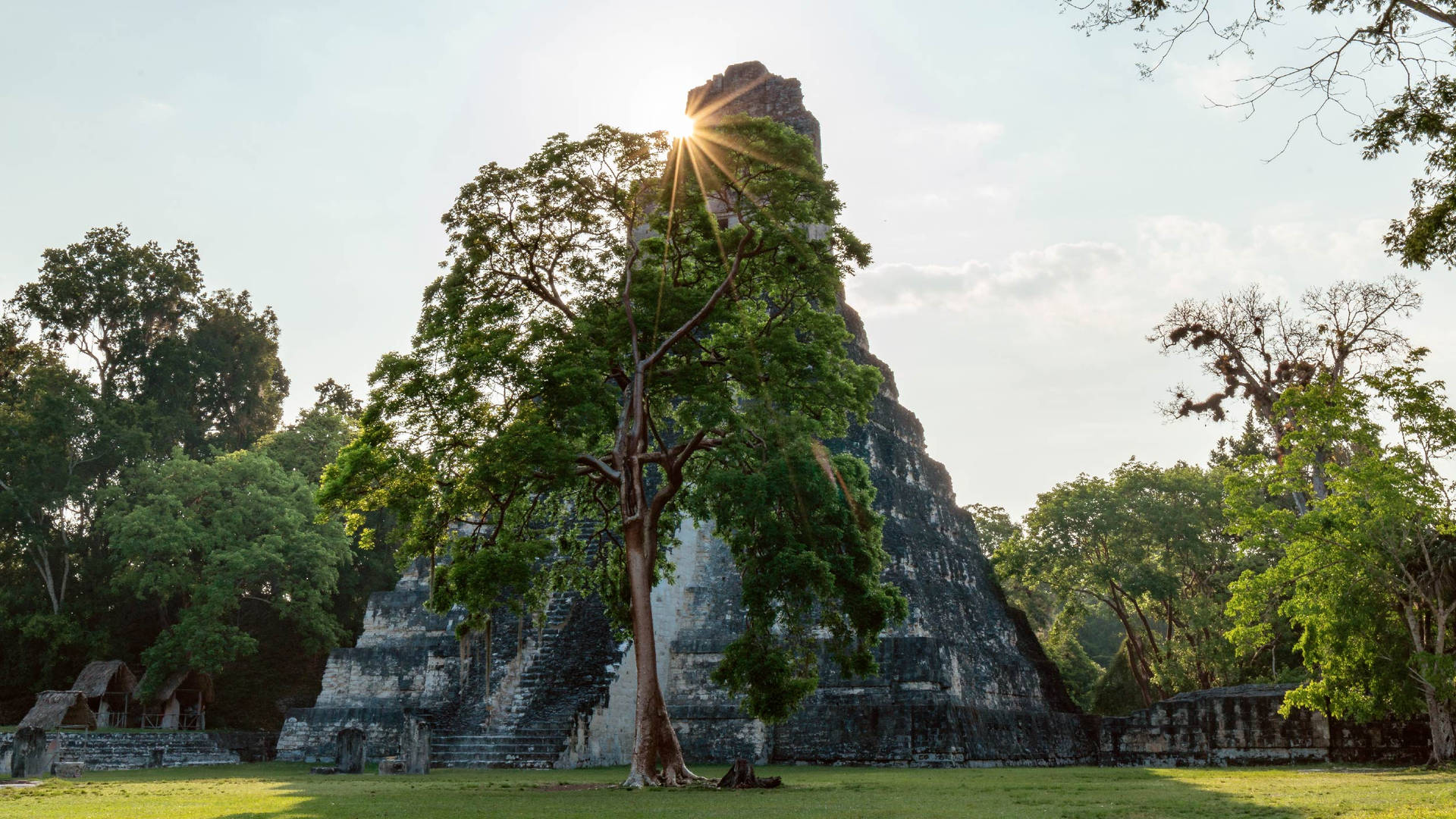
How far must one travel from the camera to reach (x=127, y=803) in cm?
1020

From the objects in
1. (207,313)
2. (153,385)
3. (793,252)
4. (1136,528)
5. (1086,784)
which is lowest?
(1086,784)

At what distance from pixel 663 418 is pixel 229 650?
18466 millimetres

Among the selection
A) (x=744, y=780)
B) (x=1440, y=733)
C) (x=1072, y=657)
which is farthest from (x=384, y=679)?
(x=1072, y=657)

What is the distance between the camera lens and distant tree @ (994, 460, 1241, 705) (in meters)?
27.0

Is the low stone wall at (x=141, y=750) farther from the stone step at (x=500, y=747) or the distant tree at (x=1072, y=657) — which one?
the distant tree at (x=1072, y=657)

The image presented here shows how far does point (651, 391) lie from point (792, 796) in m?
6.10

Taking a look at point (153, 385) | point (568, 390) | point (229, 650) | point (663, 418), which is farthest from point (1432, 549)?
point (153, 385)

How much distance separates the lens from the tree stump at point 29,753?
16078mm

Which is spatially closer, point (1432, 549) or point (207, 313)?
point (1432, 549)

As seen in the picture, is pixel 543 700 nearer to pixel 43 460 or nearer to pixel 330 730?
pixel 330 730

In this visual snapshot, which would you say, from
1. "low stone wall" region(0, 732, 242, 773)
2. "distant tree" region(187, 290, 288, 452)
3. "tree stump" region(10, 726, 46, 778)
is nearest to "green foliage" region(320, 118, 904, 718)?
"tree stump" region(10, 726, 46, 778)

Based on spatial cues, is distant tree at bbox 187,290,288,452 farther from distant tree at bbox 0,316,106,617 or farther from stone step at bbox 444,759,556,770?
stone step at bbox 444,759,556,770

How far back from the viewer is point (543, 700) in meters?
19.3

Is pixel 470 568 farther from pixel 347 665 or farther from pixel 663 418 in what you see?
pixel 347 665
